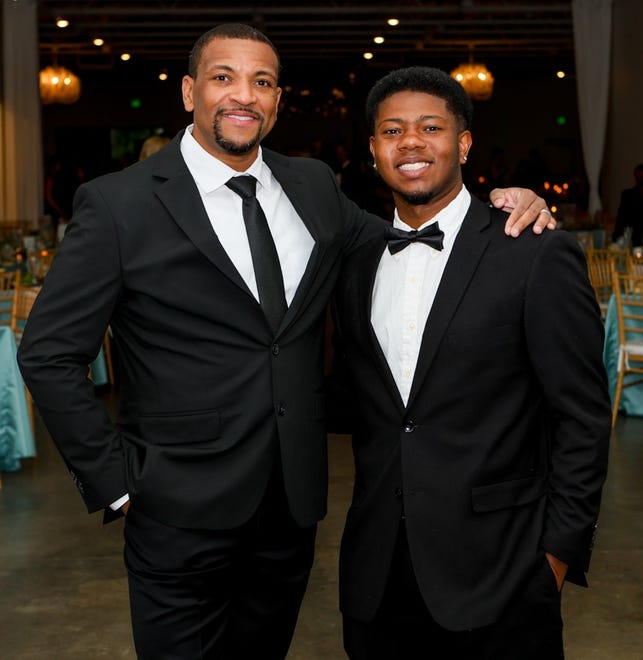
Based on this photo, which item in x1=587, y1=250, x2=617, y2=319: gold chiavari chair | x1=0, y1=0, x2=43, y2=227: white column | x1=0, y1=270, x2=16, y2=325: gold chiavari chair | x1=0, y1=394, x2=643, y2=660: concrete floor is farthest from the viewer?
x1=0, y1=0, x2=43, y2=227: white column

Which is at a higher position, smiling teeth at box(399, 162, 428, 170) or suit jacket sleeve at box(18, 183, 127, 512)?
smiling teeth at box(399, 162, 428, 170)

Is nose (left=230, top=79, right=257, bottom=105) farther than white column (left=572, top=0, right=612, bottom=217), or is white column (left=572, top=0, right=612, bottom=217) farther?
white column (left=572, top=0, right=612, bottom=217)

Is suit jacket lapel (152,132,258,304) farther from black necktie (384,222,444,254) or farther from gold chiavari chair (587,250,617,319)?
gold chiavari chair (587,250,617,319)

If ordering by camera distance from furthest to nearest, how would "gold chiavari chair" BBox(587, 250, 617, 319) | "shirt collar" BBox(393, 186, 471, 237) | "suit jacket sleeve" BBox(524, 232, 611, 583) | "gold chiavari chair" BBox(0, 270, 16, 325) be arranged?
"gold chiavari chair" BBox(587, 250, 617, 319)
"gold chiavari chair" BBox(0, 270, 16, 325)
"shirt collar" BBox(393, 186, 471, 237)
"suit jacket sleeve" BBox(524, 232, 611, 583)

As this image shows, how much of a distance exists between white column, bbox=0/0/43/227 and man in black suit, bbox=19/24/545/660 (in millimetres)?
12462

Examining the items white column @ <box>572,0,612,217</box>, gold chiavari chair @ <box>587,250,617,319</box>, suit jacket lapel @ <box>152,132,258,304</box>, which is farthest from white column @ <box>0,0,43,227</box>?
suit jacket lapel @ <box>152,132,258,304</box>

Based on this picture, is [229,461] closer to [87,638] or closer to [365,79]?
[87,638]

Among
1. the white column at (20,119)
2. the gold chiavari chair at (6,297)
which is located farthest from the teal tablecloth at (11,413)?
the white column at (20,119)

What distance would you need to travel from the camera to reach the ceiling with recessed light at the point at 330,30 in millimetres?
15336

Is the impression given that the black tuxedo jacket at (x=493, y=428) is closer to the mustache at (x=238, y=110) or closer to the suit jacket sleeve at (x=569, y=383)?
the suit jacket sleeve at (x=569, y=383)

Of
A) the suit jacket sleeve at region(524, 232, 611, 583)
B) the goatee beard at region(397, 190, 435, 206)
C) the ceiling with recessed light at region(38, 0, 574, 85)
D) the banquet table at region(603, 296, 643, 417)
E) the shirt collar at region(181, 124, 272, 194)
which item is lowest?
the banquet table at region(603, 296, 643, 417)

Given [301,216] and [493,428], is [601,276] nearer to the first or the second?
[301,216]

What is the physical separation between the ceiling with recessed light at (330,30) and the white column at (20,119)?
77cm

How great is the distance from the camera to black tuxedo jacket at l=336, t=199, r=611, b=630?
6.98 ft
